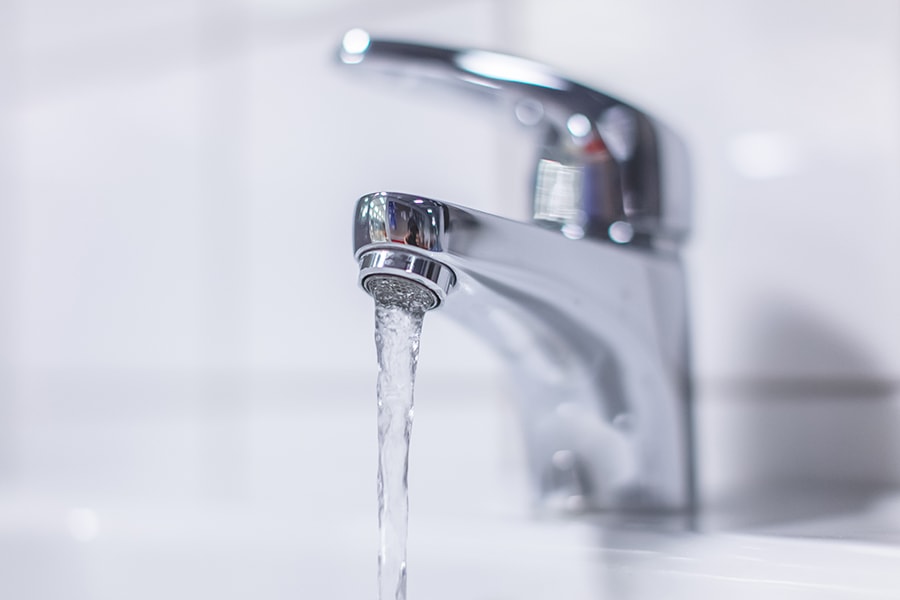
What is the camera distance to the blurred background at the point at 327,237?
1.23ft

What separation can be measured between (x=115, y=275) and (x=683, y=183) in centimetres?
38

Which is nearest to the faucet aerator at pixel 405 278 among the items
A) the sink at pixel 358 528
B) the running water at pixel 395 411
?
the running water at pixel 395 411

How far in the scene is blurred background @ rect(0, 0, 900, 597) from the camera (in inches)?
14.7

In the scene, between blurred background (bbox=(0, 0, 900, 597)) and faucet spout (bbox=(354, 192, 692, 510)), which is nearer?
faucet spout (bbox=(354, 192, 692, 510))

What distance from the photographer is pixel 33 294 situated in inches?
24.8

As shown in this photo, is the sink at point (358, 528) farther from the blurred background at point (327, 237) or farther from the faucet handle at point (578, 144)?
the faucet handle at point (578, 144)

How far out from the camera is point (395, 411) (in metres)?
0.27

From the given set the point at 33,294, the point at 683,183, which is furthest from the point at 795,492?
the point at 33,294

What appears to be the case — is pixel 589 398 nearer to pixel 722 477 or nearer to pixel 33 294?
pixel 722 477

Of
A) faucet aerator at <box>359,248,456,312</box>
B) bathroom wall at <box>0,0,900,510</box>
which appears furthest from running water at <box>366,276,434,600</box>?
bathroom wall at <box>0,0,900,510</box>

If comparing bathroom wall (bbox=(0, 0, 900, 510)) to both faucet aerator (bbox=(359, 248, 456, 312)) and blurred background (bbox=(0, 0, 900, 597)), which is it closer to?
blurred background (bbox=(0, 0, 900, 597))

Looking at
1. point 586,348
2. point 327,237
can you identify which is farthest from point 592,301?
point 327,237

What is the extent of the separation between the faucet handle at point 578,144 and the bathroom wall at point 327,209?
2 cm

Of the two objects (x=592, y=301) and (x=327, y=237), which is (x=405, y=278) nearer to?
(x=592, y=301)
